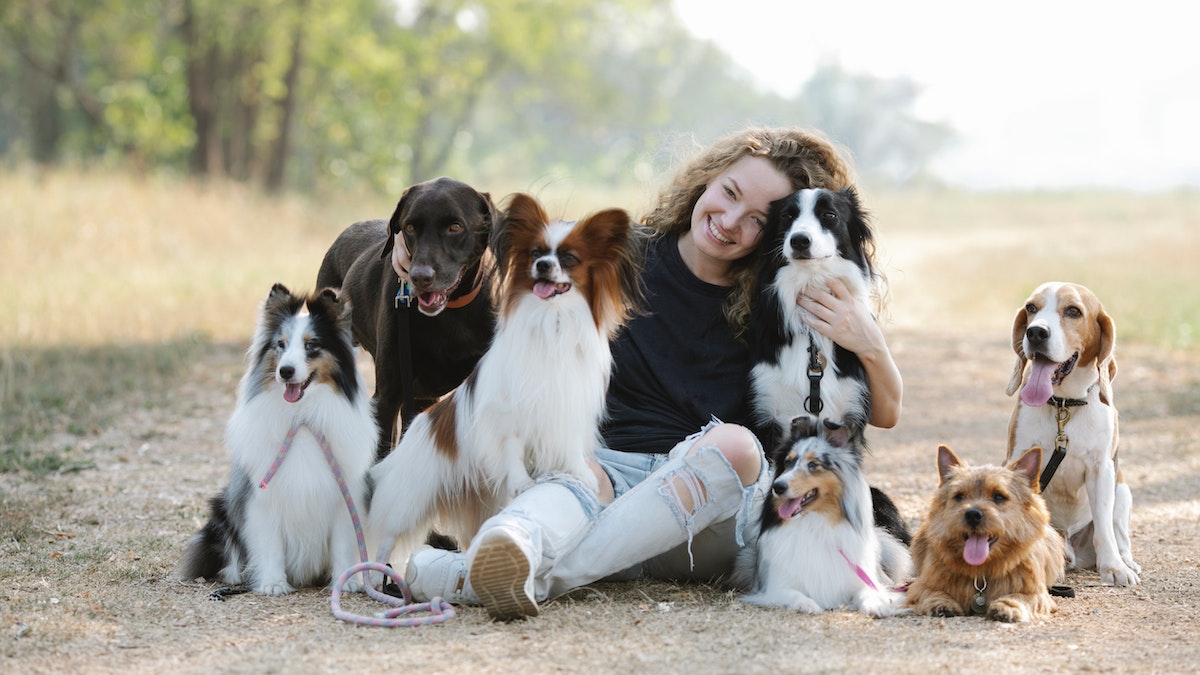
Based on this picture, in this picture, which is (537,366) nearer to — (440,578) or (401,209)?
(440,578)

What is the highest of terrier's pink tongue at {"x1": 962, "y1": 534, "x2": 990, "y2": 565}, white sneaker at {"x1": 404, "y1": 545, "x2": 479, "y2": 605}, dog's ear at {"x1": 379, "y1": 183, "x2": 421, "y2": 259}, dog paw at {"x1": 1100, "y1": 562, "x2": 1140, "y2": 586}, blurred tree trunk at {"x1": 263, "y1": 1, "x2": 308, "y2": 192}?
blurred tree trunk at {"x1": 263, "y1": 1, "x2": 308, "y2": 192}

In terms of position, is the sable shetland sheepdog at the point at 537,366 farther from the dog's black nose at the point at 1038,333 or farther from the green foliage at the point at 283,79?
the green foliage at the point at 283,79

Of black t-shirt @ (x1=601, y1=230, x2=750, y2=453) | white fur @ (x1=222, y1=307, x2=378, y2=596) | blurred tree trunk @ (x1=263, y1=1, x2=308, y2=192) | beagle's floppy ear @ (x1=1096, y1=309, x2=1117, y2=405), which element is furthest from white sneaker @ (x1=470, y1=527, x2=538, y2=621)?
blurred tree trunk @ (x1=263, y1=1, x2=308, y2=192)

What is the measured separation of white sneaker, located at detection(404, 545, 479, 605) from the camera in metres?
3.87

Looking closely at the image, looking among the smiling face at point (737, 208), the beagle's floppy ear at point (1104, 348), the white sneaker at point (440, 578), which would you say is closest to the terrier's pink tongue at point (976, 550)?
the beagle's floppy ear at point (1104, 348)

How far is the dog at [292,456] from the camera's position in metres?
4.07

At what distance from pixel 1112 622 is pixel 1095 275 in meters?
16.5

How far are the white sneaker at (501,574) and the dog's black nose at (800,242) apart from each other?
4.86ft

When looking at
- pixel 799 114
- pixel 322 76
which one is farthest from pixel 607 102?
pixel 799 114

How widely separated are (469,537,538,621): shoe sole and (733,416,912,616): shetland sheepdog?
2.79 ft

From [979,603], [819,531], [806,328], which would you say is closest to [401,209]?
[806,328]

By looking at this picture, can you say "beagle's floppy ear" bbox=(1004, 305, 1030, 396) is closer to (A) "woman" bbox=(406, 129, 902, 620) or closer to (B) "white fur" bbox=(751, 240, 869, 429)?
(A) "woman" bbox=(406, 129, 902, 620)

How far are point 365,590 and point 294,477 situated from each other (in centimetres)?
47

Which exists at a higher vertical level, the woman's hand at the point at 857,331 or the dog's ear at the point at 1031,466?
the woman's hand at the point at 857,331
